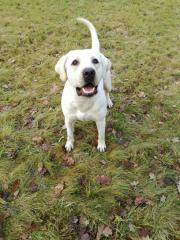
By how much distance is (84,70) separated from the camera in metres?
3.24

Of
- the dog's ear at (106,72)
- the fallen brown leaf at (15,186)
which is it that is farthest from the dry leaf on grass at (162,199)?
the fallen brown leaf at (15,186)

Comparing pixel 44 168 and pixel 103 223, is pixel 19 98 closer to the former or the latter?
pixel 44 168

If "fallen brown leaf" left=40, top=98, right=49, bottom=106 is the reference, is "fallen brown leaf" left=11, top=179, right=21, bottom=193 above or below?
below

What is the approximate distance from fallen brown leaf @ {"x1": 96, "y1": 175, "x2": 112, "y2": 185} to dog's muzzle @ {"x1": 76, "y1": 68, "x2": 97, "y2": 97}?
1128 millimetres

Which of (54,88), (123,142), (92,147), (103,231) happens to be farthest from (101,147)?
(54,88)

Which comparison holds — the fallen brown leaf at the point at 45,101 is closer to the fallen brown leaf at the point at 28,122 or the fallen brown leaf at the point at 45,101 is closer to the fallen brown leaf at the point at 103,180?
the fallen brown leaf at the point at 28,122

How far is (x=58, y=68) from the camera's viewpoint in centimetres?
361

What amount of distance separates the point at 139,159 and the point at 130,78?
6.80ft

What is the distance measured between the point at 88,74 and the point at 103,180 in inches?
55.4

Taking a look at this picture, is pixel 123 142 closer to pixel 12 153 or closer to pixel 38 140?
pixel 38 140

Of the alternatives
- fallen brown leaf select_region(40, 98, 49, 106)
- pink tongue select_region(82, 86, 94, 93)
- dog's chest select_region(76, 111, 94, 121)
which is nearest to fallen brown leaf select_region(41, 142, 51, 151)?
dog's chest select_region(76, 111, 94, 121)

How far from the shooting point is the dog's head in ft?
10.8

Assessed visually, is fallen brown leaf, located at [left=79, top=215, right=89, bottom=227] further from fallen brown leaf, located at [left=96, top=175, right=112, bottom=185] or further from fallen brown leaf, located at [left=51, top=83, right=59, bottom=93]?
fallen brown leaf, located at [left=51, top=83, right=59, bottom=93]

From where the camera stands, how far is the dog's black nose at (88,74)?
10.6 feet
